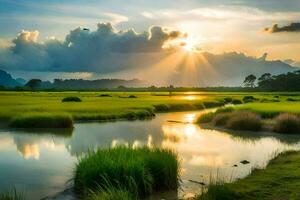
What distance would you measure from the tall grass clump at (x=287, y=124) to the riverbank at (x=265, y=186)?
59.7ft

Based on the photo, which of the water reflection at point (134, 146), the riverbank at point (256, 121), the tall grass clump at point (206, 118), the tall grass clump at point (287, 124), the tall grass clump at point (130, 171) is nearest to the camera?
the tall grass clump at point (130, 171)

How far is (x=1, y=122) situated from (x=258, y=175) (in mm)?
32117

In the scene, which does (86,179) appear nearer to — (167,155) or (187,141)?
(167,155)

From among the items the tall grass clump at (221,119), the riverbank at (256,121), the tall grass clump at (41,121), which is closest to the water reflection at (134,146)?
the tall grass clump at (41,121)

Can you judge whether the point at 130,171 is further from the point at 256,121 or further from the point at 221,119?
the point at 221,119

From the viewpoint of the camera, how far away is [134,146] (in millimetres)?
25484

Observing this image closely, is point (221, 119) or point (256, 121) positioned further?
point (221, 119)

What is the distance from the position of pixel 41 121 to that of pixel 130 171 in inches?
1130

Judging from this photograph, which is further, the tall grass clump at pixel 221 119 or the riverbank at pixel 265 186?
the tall grass clump at pixel 221 119

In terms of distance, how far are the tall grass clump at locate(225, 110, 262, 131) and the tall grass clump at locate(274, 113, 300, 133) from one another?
1953 millimetres

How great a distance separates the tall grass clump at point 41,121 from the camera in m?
42.3

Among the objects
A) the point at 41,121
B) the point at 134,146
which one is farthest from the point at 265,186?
the point at 41,121

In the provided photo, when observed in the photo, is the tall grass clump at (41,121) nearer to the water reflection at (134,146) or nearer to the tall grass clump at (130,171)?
the water reflection at (134,146)

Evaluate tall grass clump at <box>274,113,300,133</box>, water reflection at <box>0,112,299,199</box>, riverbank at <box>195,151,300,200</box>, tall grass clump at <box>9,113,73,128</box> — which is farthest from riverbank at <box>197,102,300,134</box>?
riverbank at <box>195,151,300,200</box>
